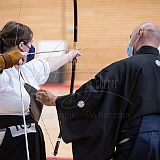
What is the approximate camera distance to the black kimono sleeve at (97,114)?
128 centimetres

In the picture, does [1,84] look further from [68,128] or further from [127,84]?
[127,84]

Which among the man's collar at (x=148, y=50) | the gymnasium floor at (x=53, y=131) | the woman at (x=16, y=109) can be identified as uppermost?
the man's collar at (x=148, y=50)

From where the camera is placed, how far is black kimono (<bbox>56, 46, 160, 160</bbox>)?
1.26 meters

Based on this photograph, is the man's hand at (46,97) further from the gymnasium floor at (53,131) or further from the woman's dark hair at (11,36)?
the gymnasium floor at (53,131)

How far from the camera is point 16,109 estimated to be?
4.87 ft

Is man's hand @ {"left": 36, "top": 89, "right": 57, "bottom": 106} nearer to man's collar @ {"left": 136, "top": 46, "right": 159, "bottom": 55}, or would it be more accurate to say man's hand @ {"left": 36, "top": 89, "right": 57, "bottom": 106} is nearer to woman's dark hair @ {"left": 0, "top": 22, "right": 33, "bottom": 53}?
woman's dark hair @ {"left": 0, "top": 22, "right": 33, "bottom": 53}

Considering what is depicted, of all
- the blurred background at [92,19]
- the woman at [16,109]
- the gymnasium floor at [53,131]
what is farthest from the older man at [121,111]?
the blurred background at [92,19]

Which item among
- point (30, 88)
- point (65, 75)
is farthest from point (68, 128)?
point (65, 75)

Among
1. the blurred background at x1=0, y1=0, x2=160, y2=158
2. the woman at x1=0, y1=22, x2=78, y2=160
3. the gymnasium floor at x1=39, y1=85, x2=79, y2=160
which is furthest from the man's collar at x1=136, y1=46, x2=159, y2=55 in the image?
the blurred background at x1=0, y1=0, x2=160, y2=158

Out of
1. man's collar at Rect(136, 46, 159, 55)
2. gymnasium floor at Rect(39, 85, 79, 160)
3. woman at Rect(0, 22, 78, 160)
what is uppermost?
man's collar at Rect(136, 46, 159, 55)

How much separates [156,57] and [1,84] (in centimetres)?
67

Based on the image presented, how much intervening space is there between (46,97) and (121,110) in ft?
1.09

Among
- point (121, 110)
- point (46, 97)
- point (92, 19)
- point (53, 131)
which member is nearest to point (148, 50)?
point (121, 110)

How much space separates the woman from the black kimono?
28cm
